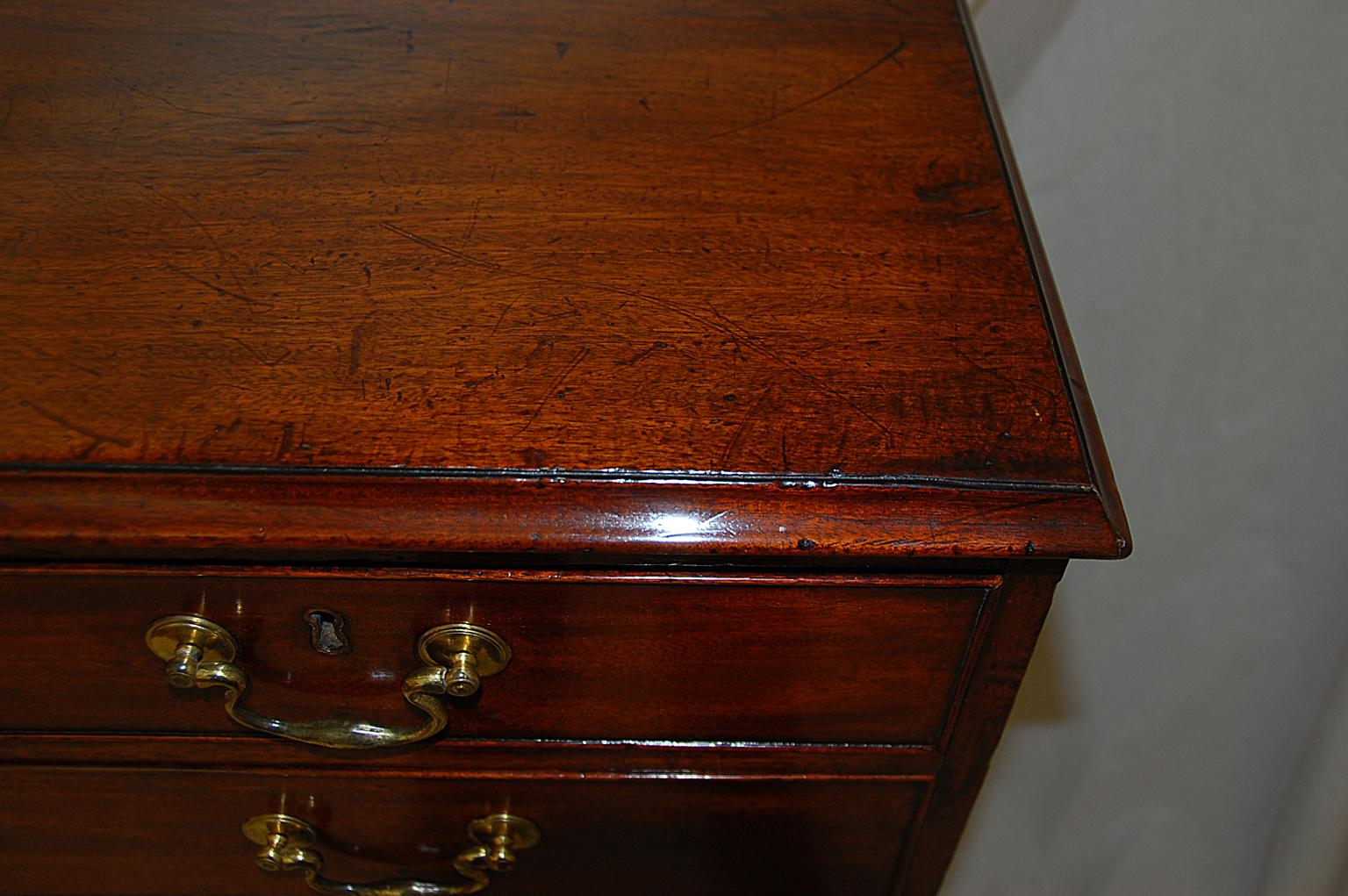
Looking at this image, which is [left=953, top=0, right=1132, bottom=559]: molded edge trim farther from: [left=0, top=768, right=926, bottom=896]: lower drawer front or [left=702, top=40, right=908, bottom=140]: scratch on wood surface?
[left=0, top=768, right=926, bottom=896]: lower drawer front

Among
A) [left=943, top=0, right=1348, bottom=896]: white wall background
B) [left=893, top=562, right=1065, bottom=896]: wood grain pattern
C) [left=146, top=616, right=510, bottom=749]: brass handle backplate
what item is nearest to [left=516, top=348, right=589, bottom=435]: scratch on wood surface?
[left=146, top=616, right=510, bottom=749]: brass handle backplate

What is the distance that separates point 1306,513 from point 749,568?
0.73m

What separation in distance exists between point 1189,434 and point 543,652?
2.44 feet

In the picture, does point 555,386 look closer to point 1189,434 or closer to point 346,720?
point 346,720

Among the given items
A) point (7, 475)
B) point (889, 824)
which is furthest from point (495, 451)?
point (889, 824)

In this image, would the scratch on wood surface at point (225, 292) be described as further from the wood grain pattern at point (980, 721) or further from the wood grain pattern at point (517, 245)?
the wood grain pattern at point (980, 721)

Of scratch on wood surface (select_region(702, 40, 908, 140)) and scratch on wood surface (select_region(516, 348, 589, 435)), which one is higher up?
scratch on wood surface (select_region(702, 40, 908, 140))

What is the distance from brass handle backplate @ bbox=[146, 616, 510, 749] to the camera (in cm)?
53

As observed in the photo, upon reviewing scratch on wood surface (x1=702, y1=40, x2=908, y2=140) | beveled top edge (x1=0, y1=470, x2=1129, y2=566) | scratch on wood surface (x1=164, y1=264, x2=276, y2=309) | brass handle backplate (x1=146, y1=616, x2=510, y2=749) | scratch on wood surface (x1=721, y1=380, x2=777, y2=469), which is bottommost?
brass handle backplate (x1=146, y1=616, x2=510, y2=749)

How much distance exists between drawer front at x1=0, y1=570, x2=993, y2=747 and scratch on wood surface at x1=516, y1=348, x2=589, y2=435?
0.07 meters

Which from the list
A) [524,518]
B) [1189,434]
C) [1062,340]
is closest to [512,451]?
[524,518]

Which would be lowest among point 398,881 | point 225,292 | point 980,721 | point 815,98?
point 398,881

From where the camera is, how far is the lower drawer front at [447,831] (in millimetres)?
641

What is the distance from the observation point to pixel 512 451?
1.64 ft
